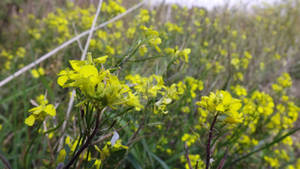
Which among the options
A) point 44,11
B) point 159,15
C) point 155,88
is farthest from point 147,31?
point 44,11

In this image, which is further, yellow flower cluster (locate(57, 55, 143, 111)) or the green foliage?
the green foliage

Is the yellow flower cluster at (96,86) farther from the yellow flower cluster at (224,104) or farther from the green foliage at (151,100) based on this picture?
the yellow flower cluster at (224,104)

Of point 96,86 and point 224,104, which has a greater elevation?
point 96,86

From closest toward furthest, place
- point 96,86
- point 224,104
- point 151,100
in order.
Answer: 1. point 96,86
2. point 224,104
3. point 151,100

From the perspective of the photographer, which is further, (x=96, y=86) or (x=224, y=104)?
(x=224, y=104)

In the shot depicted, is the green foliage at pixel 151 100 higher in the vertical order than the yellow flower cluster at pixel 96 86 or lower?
lower

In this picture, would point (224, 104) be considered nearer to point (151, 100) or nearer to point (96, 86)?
point (151, 100)

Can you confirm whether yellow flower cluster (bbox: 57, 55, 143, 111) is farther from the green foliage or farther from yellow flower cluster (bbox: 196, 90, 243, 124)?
yellow flower cluster (bbox: 196, 90, 243, 124)

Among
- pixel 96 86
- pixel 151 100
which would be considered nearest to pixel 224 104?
pixel 151 100

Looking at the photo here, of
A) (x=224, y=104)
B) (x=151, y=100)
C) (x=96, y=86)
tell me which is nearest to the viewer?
(x=96, y=86)

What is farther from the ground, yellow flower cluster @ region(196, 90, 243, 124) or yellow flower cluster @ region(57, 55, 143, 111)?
yellow flower cluster @ region(57, 55, 143, 111)

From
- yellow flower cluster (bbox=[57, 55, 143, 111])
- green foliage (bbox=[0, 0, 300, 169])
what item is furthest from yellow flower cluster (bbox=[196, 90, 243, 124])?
yellow flower cluster (bbox=[57, 55, 143, 111])

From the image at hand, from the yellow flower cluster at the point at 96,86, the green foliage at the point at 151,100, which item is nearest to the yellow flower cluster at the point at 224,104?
the green foliage at the point at 151,100
